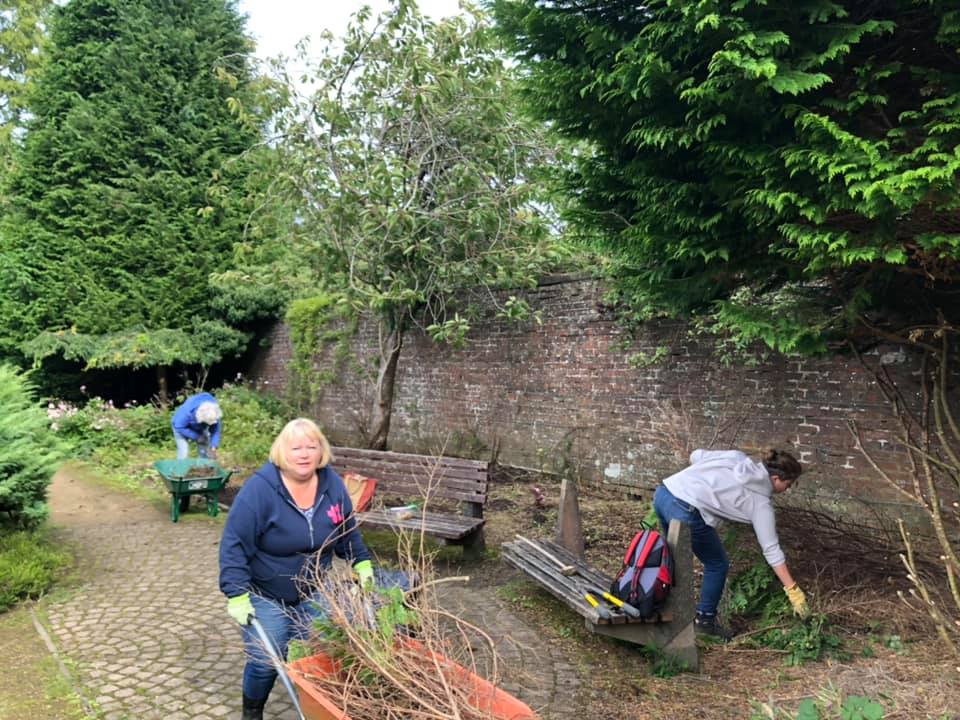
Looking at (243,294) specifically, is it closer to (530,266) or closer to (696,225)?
(530,266)

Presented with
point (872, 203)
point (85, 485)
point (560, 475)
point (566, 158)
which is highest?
point (566, 158)

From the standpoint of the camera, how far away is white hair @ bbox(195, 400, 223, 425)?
28.9 ft

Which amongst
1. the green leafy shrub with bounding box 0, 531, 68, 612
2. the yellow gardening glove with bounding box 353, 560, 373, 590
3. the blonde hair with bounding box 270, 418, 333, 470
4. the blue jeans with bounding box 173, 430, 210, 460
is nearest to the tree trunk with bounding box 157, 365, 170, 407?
the blue jeans with bounding box 173, 430, 210, 460

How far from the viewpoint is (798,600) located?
407 cm

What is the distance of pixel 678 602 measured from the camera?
391cm

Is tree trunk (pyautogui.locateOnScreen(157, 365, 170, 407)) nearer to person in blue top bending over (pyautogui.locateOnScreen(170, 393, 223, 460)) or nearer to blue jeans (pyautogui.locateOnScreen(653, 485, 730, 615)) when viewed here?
person in blue top bending over (pyautogui.locateOnScreen(170, 393, 223, 460))

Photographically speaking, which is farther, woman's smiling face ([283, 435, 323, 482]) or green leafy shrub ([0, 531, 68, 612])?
Result: green leafy shrub ([0, 531, 68, 612])

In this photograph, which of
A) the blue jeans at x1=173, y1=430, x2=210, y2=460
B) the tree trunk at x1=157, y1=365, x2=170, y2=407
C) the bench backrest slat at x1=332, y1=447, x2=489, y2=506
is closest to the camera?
the bench backrest slat at x1=332, y1=447, x2=489, y2=506

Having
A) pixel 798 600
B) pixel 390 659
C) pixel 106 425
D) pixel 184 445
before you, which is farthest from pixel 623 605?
pixel 106 425

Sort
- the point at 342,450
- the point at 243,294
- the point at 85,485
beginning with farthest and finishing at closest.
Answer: the point at 243,294 < the point at 85,485 < the point at 342,450

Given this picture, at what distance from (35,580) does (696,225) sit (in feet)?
19.6

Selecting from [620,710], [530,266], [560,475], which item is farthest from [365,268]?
[620,710]

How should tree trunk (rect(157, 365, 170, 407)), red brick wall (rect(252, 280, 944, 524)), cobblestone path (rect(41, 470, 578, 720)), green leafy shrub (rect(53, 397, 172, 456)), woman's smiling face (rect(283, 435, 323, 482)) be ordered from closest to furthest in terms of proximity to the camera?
1. woman's smiling face (rect(283, 435, 323, 482))
2. cobblestone path (rect(41, 470, 578, 720))
3. red brick wall (rect(252, 280, 944, 524))
4. green leafy shrub (rect(53, 397, 172, 456))
5. tree trunk (rect(157, 365, 170, 407))

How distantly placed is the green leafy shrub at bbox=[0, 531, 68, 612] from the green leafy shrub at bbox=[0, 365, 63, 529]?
0.23 metres
